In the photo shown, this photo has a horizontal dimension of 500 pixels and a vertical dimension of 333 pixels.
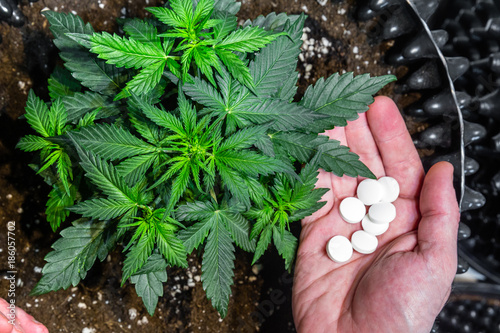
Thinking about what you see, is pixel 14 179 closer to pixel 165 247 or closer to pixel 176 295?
pixel 176 295

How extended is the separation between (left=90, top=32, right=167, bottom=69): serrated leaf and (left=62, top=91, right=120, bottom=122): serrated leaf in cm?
24

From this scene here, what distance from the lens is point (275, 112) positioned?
3.00 ft

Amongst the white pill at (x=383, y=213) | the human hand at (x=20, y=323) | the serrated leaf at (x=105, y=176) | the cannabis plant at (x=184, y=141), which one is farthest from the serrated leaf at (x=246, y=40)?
the human hand at (x=20, y=323)

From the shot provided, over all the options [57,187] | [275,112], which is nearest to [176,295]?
[57,187]

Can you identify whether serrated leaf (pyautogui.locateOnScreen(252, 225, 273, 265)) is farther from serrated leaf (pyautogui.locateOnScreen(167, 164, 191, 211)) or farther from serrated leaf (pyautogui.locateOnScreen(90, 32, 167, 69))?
serrated leaf (pyautogui.locateOnScreen(90, 32, 167, 69))

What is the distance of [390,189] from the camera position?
51.3 inches

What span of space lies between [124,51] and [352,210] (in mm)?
828

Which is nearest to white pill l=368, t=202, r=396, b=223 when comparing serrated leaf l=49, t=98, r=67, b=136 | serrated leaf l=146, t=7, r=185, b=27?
serrated leaf l=146, t=7, r=185, b=27

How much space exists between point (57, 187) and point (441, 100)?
126cm

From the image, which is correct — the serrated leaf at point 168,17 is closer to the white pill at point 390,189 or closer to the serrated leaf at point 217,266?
the serrated leaf at point 217,266

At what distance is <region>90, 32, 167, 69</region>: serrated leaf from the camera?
0.80 meters

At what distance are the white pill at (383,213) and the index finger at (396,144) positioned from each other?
10 cm

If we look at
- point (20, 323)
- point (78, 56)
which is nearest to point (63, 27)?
point (78, 56)

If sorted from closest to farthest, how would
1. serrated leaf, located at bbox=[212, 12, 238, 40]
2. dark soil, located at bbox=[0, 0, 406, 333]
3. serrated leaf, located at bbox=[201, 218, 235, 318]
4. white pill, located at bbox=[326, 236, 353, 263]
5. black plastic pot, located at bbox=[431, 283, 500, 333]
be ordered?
serrated leaf, located at bbox=[212, 12, 238, 40] < serrated leaf, located at bbox=[201, 218, 235, 318] < white pill, located at bbox=[326, 236, 353, 263] < dark soil, located at bbox=[0, 0, 406, 333] < black plastic pot, located at bbox=[431, 283, 500, 333]
